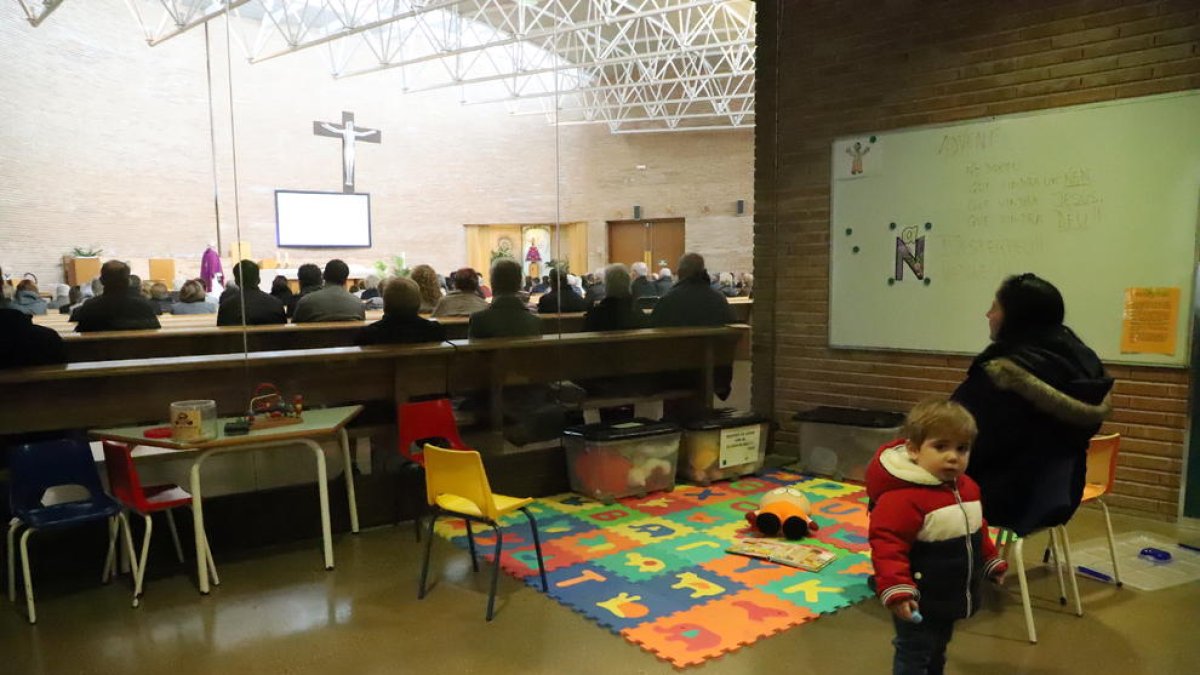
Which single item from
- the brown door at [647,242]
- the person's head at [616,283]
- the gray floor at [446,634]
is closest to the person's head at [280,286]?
the person's head at [616,283]

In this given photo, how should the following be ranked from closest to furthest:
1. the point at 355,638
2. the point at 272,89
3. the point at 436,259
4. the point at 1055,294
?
the point at 1055,294
the point at 355,638
the point at 272,89
the point at 436,259

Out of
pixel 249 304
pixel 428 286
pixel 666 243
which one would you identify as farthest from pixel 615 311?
pixel 666 243

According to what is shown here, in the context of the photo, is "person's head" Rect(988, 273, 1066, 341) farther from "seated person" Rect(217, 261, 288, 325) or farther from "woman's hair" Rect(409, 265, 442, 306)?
"seated person" Rect(217, 261, 288, 325)

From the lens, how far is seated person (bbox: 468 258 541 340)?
4.68m

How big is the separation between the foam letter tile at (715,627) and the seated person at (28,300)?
313cm

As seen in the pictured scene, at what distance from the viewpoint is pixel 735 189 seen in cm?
652

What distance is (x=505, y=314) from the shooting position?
15.7 feet

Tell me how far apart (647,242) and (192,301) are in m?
4.47

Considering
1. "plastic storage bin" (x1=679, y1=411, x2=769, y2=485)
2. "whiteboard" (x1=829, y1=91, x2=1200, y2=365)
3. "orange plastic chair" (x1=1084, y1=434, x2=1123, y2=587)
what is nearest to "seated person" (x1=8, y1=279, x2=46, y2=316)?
"plastic storage bin" (x1=679, y1=411, x2=769, y2=485)

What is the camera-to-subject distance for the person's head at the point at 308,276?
18.0 feet

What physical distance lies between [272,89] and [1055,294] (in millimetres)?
5763

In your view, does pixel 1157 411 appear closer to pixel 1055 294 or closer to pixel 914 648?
pixel 1055 294

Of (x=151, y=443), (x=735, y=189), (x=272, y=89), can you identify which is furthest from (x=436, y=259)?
(x=151, y=443)

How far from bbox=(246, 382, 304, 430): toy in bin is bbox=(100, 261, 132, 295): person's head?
1.28 meters
